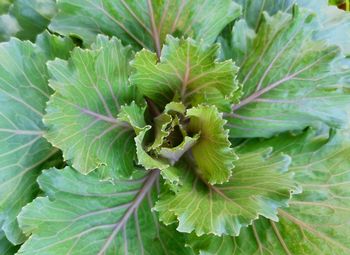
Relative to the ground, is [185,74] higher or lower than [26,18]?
lower

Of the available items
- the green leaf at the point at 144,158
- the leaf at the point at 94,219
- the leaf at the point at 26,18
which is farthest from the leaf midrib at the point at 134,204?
the leaf at the point at 26,18

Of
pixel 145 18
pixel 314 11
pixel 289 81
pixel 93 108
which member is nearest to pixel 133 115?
pixel 93 108

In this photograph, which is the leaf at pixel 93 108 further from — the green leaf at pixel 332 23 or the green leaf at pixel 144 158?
the green leaf at pixel 332 23

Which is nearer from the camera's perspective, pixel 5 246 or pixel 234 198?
pixel 234 198

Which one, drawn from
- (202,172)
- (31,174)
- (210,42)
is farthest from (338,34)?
(31,174)

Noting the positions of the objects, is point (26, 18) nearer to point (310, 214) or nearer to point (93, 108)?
point (93, 108)

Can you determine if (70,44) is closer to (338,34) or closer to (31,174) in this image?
(31,174)

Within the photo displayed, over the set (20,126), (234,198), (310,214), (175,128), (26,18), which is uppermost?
(26,18)
